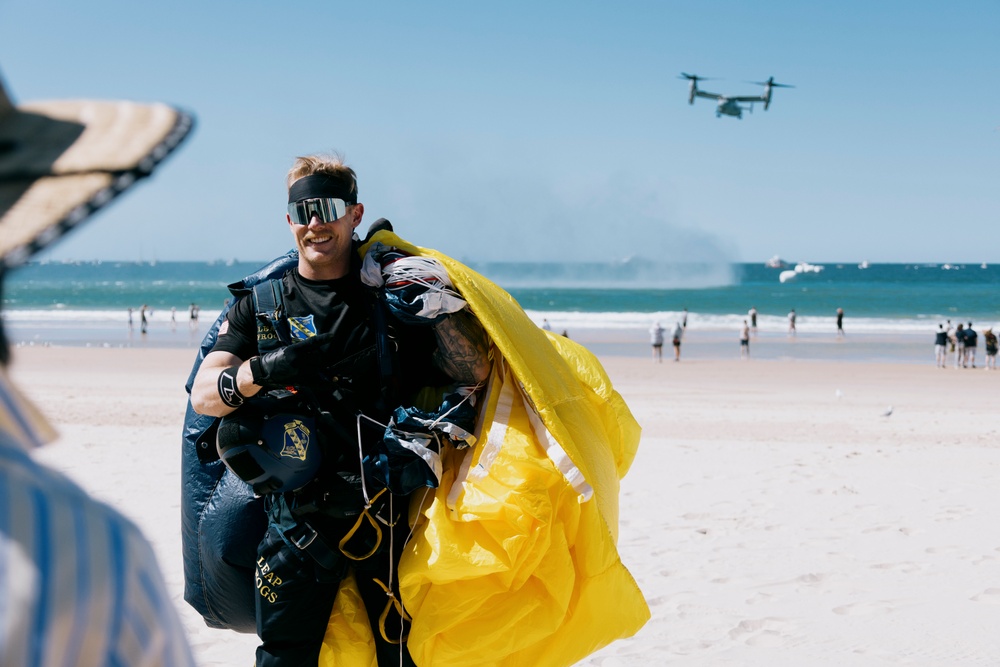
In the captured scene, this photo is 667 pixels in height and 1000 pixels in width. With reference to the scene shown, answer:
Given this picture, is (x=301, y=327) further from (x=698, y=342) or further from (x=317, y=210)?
(x=698, y=342)

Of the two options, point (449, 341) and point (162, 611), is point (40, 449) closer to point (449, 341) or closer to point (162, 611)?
point (162, 611)

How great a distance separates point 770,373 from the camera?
22.9 meters

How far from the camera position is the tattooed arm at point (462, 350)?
305cm

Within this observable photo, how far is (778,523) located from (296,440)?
5016 millimetres

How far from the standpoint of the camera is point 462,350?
3.07 m

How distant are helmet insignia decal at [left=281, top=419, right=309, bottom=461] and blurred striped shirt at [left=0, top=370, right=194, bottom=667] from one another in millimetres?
2143

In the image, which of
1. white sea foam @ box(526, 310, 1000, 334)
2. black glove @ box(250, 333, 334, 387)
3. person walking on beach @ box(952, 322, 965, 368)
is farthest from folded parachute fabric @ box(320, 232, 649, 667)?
white sea foam @ box(526, 310, 1000, 334)

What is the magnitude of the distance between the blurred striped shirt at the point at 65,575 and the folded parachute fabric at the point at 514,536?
85.8 inches

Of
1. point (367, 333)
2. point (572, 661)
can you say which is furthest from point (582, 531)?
point (367, 333)

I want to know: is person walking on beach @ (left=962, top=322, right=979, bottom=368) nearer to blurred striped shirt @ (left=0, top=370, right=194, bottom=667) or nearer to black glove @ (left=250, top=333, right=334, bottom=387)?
black glove @ (left=250, top=333, right=334, bottom=387)

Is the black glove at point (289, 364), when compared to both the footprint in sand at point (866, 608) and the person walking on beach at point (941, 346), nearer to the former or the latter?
the footprint in sand at point (866, 608)

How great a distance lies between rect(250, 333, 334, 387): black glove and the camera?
273 centimetres

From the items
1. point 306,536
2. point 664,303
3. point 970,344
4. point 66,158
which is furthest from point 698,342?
point 664,303

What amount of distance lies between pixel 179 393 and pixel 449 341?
1460cm
